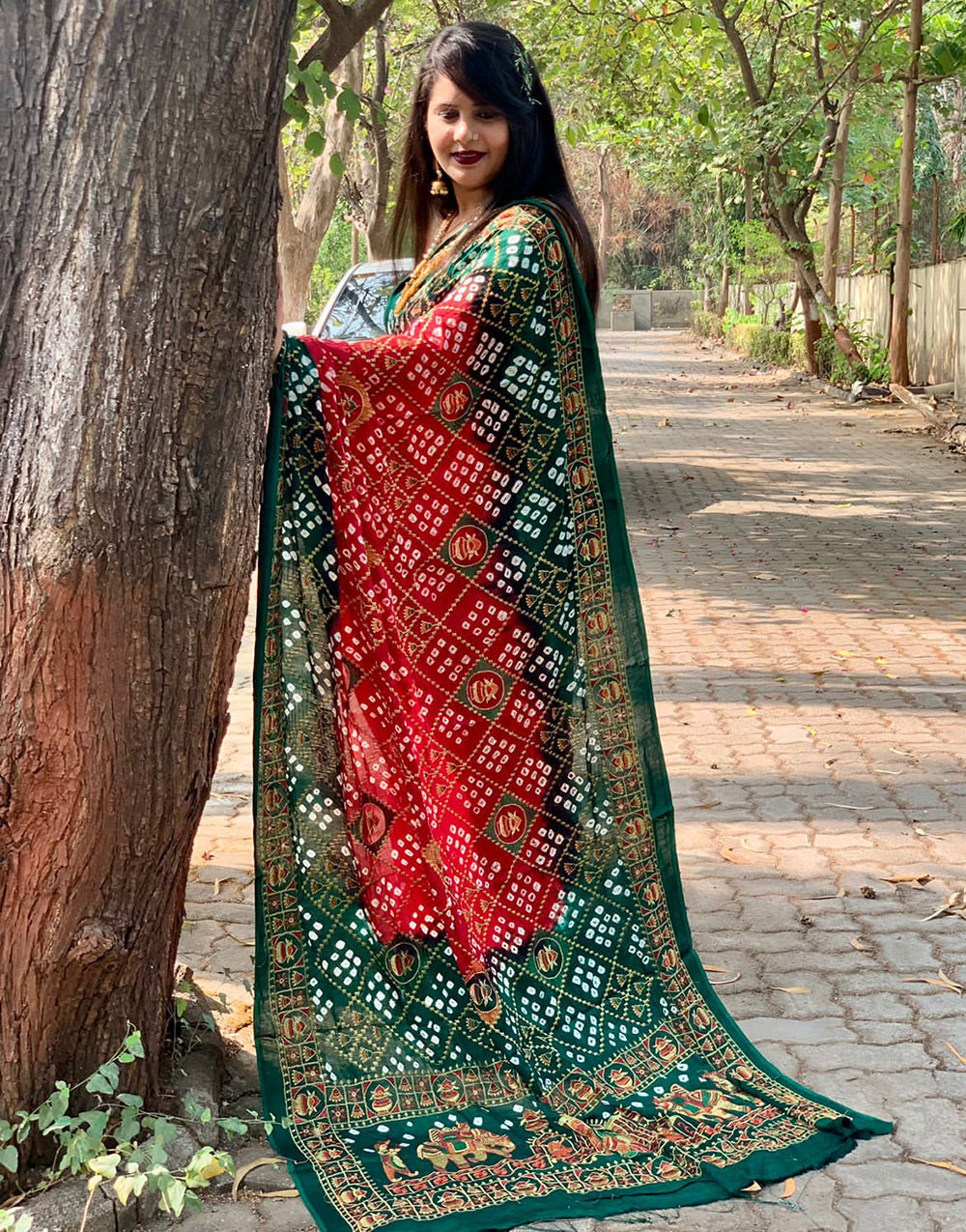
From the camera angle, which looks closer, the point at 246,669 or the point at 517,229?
the point at 517,229

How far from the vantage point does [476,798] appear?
284 cm

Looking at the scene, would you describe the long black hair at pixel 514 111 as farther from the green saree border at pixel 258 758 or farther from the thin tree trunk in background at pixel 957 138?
the thin tree trunk in background at pixel 957 138

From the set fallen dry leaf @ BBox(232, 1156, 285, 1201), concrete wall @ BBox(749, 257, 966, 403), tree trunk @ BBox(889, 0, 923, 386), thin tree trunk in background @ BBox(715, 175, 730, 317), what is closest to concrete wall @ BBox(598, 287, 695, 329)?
thin tree trunk in background @ BBox(715, 175, 730, 317)

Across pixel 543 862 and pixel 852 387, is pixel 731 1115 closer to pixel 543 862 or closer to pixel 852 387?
pixel 543 862

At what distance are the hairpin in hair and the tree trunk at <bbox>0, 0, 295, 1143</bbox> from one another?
74cm

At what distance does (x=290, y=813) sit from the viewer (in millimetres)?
2697

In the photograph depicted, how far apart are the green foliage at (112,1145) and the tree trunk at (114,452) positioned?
75mm

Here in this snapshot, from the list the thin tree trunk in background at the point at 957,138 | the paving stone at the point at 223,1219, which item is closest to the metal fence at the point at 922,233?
the thin tree trunk in background at the point at 957,138

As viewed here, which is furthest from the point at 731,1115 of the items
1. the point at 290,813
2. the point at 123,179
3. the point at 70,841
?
the point at 123,179

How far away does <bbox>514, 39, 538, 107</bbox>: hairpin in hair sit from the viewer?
2908mm

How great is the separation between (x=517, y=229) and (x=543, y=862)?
4.14 feet

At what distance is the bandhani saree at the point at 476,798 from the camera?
2.64m

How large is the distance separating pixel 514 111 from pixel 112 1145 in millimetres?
2102

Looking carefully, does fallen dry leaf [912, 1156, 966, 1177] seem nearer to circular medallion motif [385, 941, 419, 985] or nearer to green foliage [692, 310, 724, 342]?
circular medallion motif [385, 941, 419, 985]
